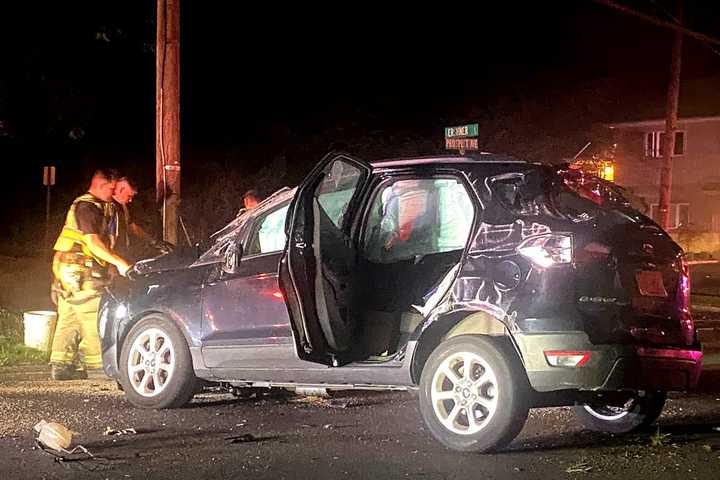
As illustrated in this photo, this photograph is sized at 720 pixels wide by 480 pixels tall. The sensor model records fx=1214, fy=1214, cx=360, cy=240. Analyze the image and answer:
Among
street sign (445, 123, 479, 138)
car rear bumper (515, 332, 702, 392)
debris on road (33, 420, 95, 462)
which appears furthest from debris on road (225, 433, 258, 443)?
street sign (445, 123, 479, 138)

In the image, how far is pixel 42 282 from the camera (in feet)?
72.5

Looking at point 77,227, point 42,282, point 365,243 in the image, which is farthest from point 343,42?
point 365,243

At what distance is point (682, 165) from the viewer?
146 feet

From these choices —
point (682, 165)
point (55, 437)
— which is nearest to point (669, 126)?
point (682, 165)

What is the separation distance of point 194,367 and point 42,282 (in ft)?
46.4

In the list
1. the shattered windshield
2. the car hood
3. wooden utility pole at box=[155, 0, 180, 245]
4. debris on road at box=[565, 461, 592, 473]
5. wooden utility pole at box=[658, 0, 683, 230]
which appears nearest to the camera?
debris on road at box=[565, 461, 592, 473]

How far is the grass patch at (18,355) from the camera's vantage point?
1200 centimetres

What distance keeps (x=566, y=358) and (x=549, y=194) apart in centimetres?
105

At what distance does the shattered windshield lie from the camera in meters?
7.20

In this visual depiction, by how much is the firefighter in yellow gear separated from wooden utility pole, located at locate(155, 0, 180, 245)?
4.49ft

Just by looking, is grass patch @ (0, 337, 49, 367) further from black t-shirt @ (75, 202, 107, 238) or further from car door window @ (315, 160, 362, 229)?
car door window @ (315, 160, 362, 229)

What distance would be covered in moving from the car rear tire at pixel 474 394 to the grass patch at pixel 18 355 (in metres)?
5.95

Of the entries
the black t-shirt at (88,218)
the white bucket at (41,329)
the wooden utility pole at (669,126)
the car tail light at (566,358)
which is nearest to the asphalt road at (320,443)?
the car tail light at (566,358)

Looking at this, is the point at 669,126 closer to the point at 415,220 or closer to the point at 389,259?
the point at 415,220
